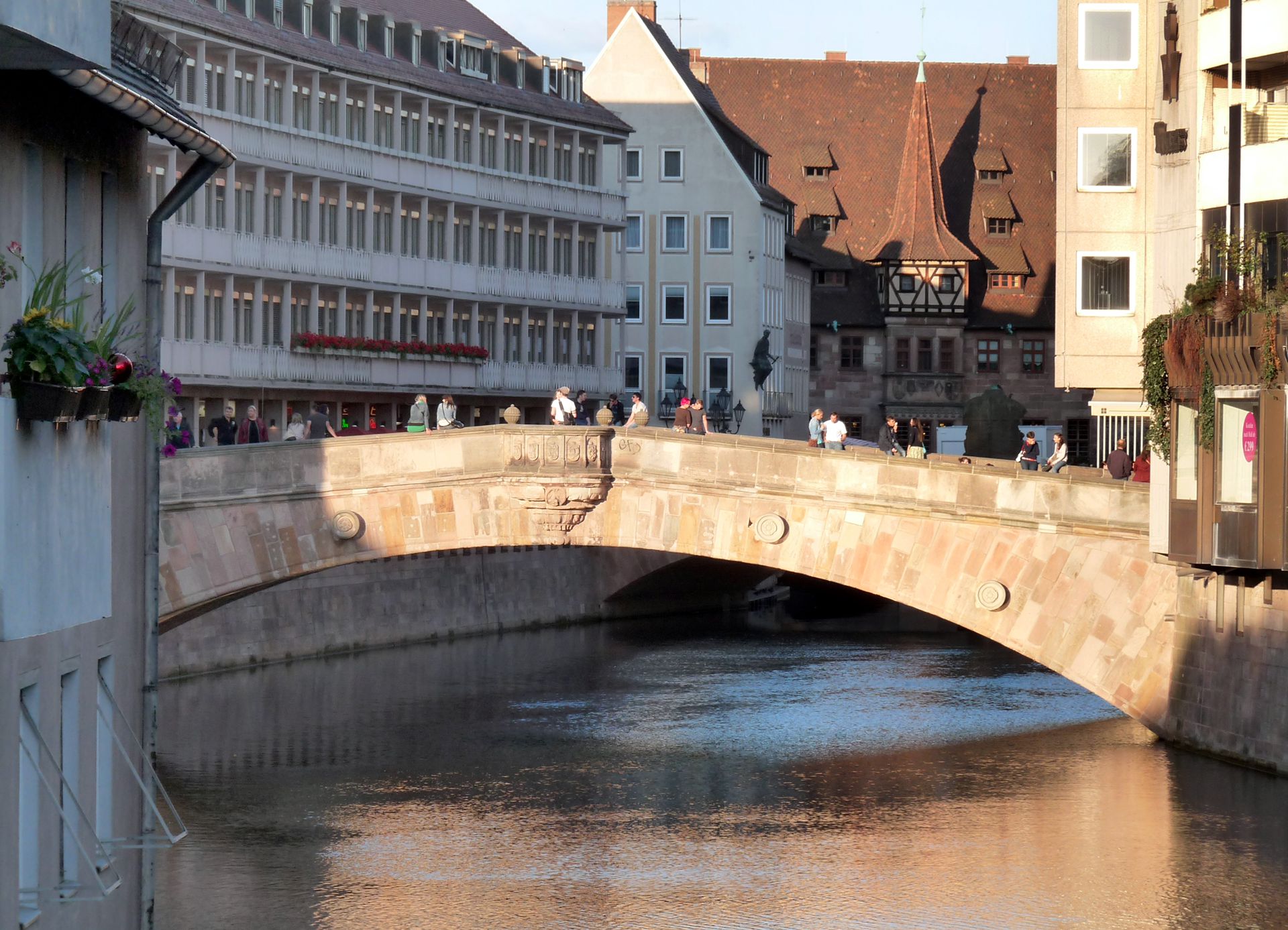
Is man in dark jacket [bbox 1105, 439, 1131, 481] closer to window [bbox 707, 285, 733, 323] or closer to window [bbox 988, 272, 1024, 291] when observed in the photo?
window [bbox 707, 285, 733, 323]

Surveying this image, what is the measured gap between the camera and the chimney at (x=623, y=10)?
81062 mm

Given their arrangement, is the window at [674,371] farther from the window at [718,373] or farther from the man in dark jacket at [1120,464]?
the man in dark jacket at [1120,464]

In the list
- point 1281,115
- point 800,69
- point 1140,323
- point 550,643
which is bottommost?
point 550,643

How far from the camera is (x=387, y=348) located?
5488 cm

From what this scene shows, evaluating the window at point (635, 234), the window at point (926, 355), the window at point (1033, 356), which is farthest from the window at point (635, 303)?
the window at point (1033, 356)

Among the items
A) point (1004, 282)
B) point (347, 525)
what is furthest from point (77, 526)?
point (1004, 282)

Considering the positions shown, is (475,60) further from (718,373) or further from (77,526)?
(77,526)

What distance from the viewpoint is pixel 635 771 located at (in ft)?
105

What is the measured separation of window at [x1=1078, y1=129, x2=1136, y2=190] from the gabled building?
1893 inches

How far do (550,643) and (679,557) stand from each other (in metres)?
4.57

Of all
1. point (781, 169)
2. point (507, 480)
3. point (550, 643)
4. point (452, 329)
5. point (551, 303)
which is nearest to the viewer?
point (507, 480)

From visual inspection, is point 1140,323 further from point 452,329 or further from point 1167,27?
point 452,329

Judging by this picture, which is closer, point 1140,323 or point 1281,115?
point 1281,115

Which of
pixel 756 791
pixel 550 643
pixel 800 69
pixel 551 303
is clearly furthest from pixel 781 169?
pixel 756 791
